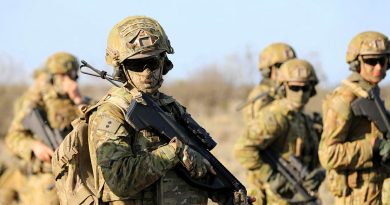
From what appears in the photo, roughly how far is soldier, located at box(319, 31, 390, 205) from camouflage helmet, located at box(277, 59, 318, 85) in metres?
1.96

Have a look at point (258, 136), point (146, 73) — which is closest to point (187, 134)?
point (146, 73)

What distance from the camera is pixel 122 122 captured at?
21.6ft

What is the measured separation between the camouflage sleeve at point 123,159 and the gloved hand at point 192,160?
0.15ft

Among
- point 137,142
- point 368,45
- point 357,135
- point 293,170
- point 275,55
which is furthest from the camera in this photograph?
point 275,55

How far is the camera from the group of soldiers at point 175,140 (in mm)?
6613

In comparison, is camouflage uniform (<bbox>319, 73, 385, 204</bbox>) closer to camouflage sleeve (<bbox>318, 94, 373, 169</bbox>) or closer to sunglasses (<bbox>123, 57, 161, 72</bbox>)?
camouflage sleeve (<bbox>318, 94, 373, 169</bbox>)

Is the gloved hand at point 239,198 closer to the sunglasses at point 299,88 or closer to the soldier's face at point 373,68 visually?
the soldier's face at point 373,68

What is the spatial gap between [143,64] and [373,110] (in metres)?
3.17

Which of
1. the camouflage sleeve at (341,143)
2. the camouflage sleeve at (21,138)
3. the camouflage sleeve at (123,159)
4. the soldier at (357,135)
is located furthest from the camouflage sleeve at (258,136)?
the camouflage sleeve at (123,159)

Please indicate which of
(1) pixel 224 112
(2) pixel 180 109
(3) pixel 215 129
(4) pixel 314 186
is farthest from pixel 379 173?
(1) pixel 224 112

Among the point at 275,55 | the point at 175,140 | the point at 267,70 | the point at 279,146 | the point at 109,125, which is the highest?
the point at 275,55

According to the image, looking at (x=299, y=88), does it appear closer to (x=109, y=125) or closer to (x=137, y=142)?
(x=137, y=142)

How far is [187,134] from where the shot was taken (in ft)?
22.4

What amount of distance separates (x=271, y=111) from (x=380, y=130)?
2.30m
